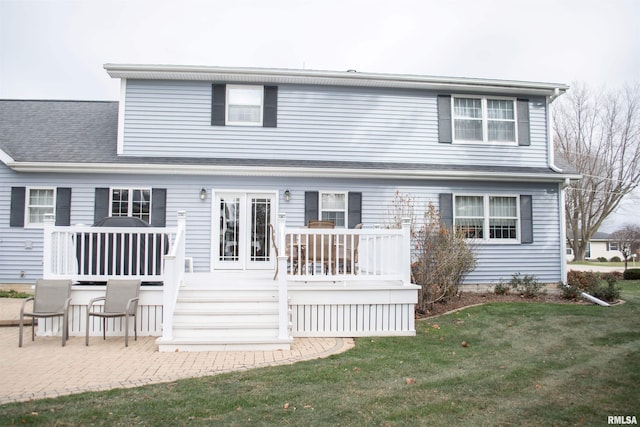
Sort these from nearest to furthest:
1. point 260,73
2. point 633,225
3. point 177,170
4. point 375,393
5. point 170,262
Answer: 1. point 375,393
2. point 170,262
3. point 177,170
4. point 260,73
5. point 633,225

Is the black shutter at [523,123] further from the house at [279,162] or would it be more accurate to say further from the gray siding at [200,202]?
the gray siding at [200,202]

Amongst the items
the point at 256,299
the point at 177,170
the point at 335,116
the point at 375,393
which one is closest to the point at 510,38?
the point at 335,116

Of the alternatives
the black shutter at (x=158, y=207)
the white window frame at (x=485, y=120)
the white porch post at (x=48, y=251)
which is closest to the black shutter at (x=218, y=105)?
the black shutter at (x=158, y=207)

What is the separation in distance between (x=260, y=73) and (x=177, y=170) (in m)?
3.30

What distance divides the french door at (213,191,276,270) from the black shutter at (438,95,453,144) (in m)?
5.18

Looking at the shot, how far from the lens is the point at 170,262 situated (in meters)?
6.88

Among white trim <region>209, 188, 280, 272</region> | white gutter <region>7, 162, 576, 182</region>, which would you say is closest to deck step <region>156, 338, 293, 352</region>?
white trim <region>209, 188, 280, 272</region>

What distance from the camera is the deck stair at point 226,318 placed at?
657 cm

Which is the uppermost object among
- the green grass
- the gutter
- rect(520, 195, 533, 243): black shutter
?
the gutter

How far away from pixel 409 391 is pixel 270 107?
9049 millimetres

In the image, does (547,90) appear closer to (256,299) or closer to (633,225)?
(256,299)

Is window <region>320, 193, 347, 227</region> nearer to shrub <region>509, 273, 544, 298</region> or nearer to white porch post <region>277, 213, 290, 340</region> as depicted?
shrub <region>509, 273, 544, 298</region>

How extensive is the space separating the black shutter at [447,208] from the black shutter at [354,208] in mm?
2223

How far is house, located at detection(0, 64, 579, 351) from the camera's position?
11.2m
